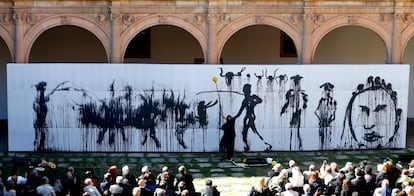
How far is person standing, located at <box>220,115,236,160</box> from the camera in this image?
21.3m

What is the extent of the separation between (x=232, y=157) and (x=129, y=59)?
762cm

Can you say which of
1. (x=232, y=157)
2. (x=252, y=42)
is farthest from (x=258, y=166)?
(x=252, y=42)

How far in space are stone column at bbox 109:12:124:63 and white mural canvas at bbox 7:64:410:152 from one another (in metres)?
0.97

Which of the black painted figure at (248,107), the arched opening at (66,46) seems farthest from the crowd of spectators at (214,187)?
the arched opening at (66,46)

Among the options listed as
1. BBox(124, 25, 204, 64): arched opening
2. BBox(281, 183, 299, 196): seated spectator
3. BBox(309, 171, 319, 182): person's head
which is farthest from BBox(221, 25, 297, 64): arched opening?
BBox(281, 183, 299, 196): seated spectator

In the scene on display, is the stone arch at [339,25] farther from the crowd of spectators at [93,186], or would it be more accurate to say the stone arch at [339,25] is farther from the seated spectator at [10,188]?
the seated spectator at [10,188]

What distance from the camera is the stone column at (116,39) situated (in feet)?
73.3

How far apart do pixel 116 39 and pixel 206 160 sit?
533cm

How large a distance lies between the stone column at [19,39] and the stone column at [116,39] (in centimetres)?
306

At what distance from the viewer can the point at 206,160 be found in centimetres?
2127

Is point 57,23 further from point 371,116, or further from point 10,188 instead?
point 371,116

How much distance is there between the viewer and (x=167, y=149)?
22344 mm

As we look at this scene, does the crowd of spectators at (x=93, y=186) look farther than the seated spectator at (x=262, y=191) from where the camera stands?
No

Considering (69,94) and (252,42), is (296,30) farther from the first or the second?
(69,94)
